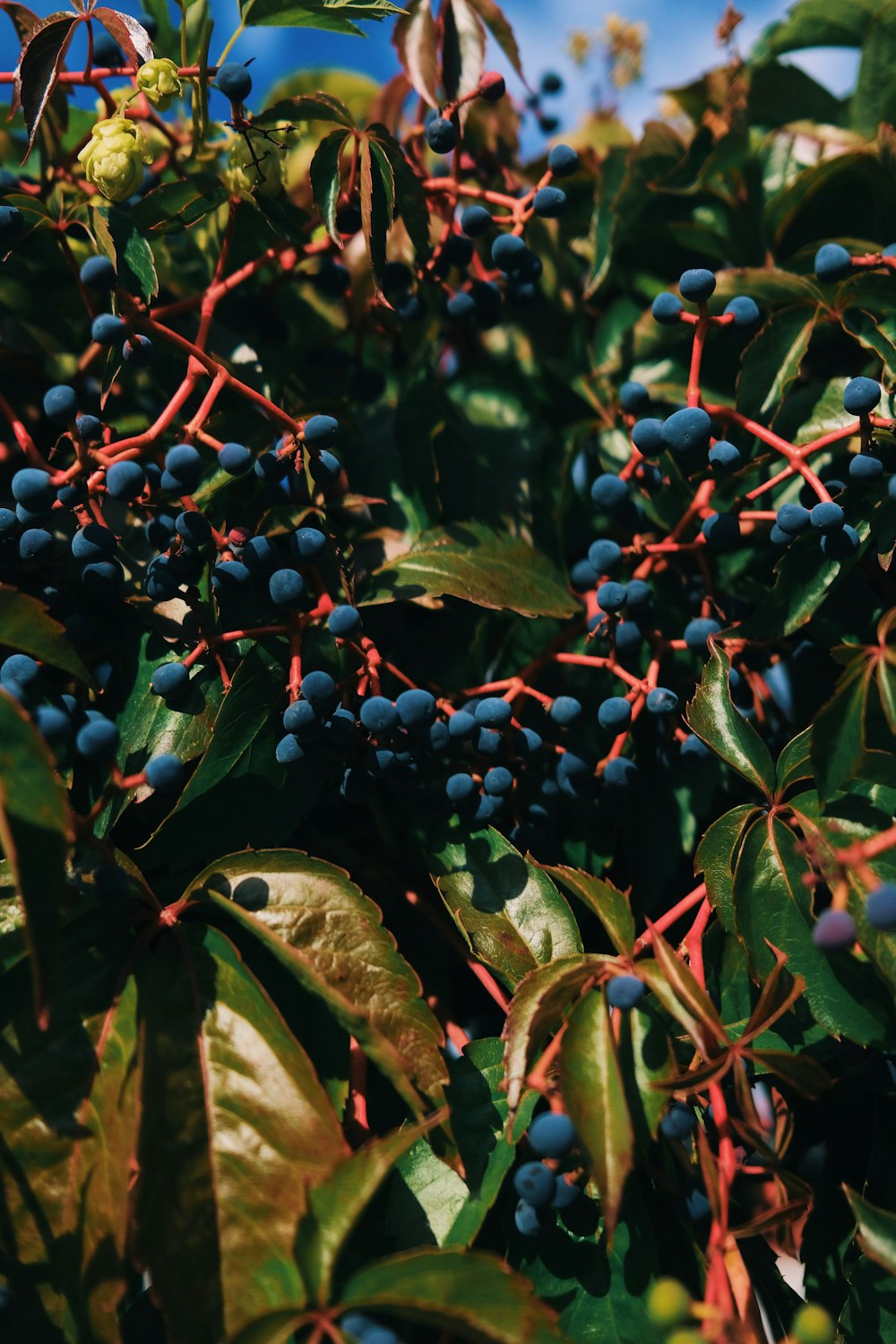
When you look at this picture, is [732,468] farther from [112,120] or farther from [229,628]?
[112,120]

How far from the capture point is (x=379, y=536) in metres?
1.33

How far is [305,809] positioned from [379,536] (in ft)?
1.30

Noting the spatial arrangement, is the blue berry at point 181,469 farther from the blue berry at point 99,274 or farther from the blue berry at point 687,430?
the blue berry at point 687,430

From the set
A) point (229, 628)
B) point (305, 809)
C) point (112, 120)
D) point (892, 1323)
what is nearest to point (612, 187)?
point (112, 120)

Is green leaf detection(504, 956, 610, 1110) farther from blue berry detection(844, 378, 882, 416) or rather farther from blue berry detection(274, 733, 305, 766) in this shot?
blue berry detection(844, 378, 882, 416)

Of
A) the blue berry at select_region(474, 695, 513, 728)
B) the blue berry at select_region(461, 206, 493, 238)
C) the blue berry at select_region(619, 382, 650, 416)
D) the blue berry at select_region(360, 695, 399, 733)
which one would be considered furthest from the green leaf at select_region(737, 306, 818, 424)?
the blue berry at select_region(360, 695, 399, 733)

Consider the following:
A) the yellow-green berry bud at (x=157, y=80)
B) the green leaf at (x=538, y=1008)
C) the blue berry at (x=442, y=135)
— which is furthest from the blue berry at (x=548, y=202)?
the green leaf at (x=538, y=1008)

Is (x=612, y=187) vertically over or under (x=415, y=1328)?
over

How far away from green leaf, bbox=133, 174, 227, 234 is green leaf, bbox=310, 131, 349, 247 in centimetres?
11

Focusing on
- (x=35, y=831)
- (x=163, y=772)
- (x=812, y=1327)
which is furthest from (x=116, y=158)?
(x=812, y=1327)

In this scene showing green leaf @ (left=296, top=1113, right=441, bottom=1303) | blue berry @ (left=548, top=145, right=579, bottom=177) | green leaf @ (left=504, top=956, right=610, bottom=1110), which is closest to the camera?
green leaf @ (left=296, top=1113, right=441, bottom=1303)

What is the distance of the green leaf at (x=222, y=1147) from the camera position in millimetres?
804

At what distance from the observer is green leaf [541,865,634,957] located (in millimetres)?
925

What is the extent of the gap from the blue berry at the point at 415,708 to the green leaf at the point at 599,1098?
12.7 inches
